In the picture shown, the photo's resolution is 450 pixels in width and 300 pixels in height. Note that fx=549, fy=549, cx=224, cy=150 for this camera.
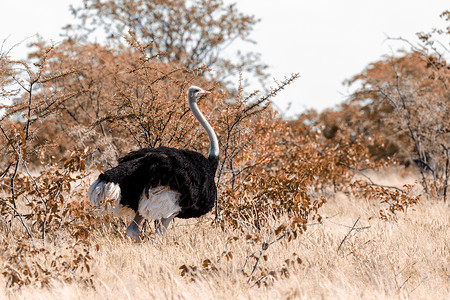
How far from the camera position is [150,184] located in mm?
5141

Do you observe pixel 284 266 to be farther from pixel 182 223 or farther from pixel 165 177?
pixel 182 223

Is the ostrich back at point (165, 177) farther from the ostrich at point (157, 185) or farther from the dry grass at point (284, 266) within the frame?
the dry grass at point (284, 266)

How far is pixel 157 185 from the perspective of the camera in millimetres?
5152

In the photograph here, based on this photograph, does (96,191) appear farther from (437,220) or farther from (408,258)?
(437,220)

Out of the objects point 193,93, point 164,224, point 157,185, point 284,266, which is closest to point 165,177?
point 157,185

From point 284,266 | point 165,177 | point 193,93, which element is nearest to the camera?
point 284,266

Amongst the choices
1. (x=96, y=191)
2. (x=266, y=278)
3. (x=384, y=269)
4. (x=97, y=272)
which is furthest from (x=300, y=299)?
(x=96, y=191)

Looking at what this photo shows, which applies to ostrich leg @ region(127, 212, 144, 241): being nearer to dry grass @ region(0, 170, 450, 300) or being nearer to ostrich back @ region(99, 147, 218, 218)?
dry grass @ region(0, 170, 450, 300)

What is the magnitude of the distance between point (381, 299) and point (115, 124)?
383 centimetres

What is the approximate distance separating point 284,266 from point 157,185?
1572 mm

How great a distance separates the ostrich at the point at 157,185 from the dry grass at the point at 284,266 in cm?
36

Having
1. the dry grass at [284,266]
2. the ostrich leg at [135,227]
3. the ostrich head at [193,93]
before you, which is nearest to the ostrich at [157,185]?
the ostrich leg at [135,227]

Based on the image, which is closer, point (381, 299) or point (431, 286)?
Result: point (381, 299)

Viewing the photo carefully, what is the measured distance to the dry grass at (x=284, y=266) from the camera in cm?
375
